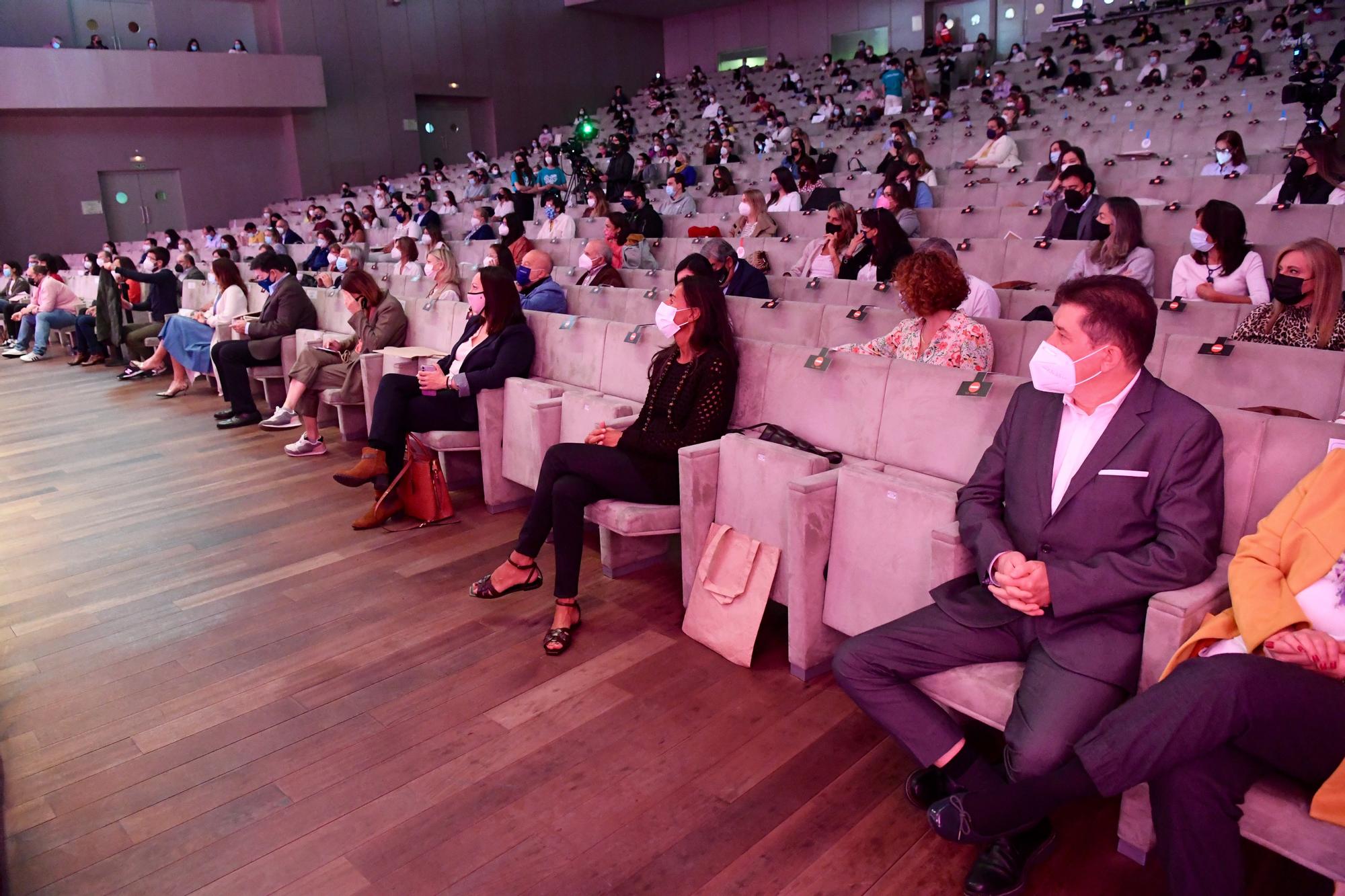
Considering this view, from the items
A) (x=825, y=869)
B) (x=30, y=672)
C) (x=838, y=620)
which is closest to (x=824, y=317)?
(x=838, y=620)

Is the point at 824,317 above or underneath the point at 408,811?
above

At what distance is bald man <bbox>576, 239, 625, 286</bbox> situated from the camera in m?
5.24

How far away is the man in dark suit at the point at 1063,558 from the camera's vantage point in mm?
1686

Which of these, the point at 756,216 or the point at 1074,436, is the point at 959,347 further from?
the point at 756,216

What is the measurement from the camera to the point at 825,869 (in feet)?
5.66

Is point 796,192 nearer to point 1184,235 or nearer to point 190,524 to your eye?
point 1184,235

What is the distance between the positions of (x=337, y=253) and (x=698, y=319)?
→ 22.9 feet

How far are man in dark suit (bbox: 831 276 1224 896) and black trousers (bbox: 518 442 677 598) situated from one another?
103 centimetres

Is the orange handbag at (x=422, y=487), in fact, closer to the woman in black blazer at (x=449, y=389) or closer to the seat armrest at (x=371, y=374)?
the woman in black blazer at (x=449, y=389)

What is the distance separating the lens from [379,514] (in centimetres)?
365

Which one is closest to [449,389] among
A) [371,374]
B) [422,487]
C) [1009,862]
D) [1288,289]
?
[422,487]

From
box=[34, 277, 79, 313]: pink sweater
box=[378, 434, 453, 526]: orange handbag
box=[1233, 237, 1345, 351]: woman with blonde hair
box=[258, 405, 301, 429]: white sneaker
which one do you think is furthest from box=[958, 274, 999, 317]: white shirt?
box=[34, 277, 79, 313]: pink sweater

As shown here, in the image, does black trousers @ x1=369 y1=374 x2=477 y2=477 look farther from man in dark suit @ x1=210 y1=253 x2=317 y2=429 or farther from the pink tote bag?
man in dark suit @ x1=210 y1=253 x2=317 y2=429

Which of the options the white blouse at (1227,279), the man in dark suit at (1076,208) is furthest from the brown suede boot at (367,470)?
the man in dark suit at (1076,208)
